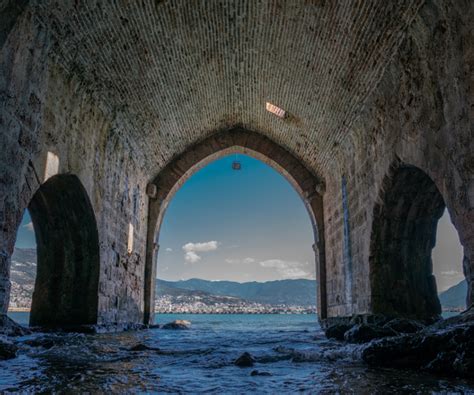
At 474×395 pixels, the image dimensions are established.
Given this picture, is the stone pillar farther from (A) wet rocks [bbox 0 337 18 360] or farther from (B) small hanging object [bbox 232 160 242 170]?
(B) small hanging object [bbox 232 160 242 170]

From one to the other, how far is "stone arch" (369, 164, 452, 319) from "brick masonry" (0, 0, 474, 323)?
21cm

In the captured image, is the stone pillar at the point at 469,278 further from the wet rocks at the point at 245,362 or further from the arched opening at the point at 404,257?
the arched opening at the point at 404,257

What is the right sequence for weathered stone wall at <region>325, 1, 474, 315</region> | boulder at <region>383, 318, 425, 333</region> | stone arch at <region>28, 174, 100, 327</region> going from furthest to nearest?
stone arch at <region>28, 174, 100, 327</region> → boulder at <region>383, 318, 425, 333</region> → weathered stone wall at <region>325, 1, 474, 315</region>

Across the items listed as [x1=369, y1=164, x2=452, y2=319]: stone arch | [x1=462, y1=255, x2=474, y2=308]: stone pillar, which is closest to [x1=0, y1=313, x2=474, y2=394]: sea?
[x1=462, y1=255, x2=474, y2=308]: stone pillar

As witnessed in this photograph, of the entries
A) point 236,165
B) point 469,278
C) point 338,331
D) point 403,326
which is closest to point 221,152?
point 236,165

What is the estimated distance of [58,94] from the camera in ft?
19.2

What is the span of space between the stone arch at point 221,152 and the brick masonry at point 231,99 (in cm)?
35

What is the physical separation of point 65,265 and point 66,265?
0.02 meters

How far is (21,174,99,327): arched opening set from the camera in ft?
23.8

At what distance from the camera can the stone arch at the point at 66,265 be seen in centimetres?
726

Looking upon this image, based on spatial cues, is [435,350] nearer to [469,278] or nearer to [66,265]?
[469,278]

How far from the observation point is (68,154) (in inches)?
244

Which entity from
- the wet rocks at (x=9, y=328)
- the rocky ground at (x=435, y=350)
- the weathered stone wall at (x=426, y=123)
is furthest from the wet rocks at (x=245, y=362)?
the wet rocks at (x=9, y=328)

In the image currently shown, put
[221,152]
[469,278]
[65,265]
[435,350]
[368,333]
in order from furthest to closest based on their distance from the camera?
[221,152], [65,265], [368,333], [469,278], [435,350]
